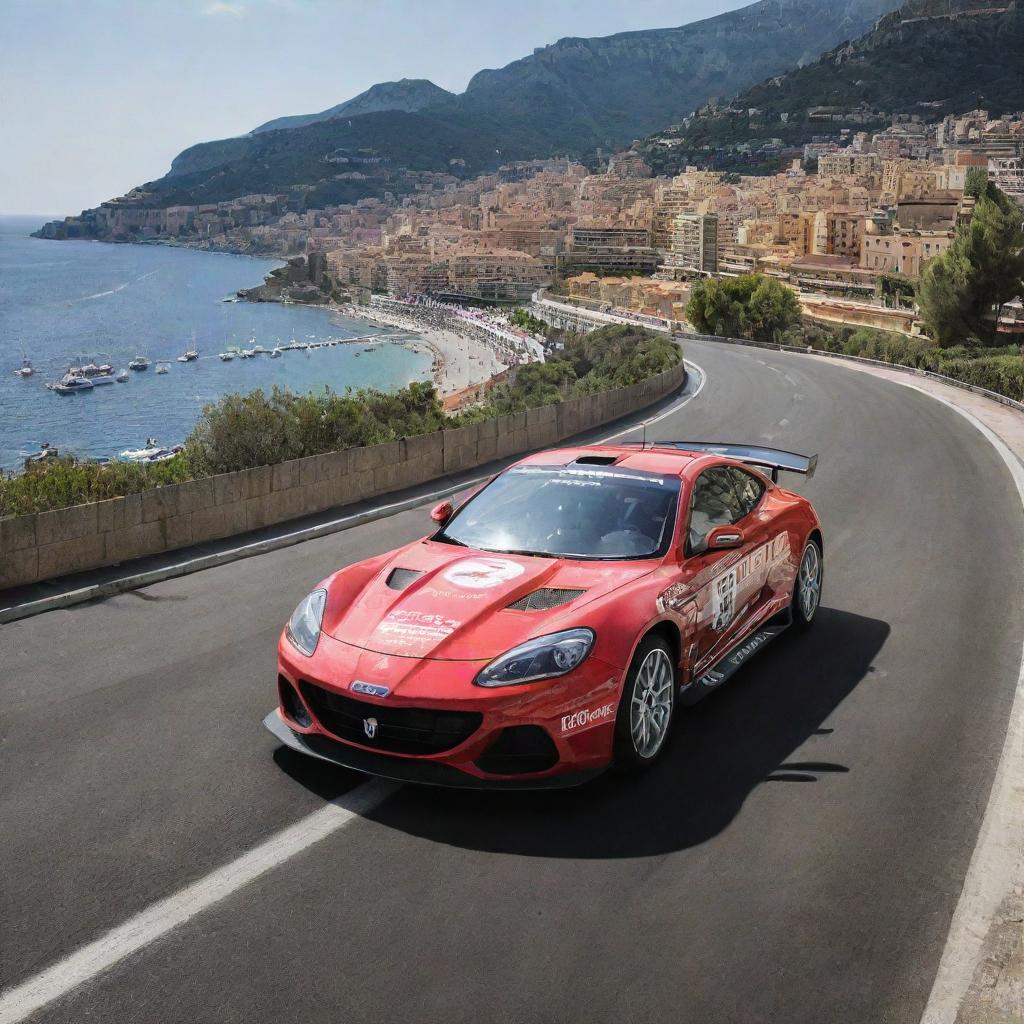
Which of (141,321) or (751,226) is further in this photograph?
(751,226)

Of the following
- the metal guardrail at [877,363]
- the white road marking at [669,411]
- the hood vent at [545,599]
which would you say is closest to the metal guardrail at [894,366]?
the metal guardrail at [877,363]

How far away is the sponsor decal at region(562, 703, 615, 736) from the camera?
446 cm

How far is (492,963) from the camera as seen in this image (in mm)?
3523

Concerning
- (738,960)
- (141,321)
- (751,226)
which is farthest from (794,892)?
(751,226)

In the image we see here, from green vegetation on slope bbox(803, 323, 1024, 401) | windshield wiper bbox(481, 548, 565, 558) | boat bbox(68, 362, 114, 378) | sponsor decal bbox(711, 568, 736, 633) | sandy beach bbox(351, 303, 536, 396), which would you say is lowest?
sandy beach bbox(351, 303, 536, 396)

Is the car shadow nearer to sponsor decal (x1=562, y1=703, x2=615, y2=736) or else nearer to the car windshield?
sponsor decal (x1=562, y1=703, x2=615, y2=736)

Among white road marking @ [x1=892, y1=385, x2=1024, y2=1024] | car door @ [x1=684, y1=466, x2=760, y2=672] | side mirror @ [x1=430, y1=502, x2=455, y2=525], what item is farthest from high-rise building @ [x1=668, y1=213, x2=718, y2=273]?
white road marking @ [x1=892, y1=385, x2=1024, y2=1024]

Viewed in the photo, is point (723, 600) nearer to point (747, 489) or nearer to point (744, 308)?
point (747, 489)

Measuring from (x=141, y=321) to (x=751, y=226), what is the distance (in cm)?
9668

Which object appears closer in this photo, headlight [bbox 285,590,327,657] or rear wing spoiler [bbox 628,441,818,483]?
headlight [bbox 285,590,327,657]

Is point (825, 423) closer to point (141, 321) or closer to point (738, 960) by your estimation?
point (738, 960)

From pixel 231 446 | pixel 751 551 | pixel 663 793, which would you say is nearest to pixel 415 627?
pixel 663 793

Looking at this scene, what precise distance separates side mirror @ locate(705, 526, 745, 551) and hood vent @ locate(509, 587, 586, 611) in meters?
0.92

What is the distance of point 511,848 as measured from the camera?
167 inches
